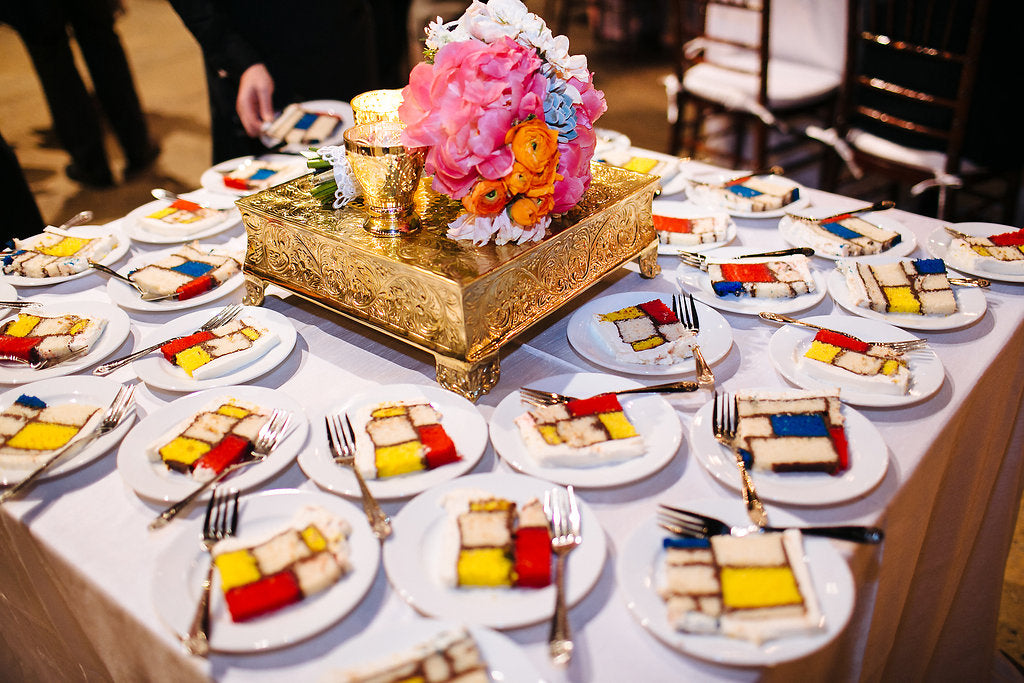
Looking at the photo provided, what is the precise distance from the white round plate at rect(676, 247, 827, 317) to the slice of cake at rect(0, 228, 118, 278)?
151cm

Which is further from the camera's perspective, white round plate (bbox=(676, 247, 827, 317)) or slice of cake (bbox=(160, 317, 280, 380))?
white round plate (bbox=(676, 247, 827, 317))

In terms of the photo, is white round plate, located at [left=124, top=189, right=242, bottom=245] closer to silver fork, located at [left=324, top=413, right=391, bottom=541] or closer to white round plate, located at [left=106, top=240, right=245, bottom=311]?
white round plate, located at [left=106, top=240, right=245, bottom=311]

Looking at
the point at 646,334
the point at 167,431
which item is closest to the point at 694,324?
the point at 646,334

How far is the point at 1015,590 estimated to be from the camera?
228cm

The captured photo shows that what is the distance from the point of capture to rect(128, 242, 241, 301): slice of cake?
1769 millimetres

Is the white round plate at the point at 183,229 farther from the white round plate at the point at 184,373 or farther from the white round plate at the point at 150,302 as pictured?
the white round plate at the point at 184,373

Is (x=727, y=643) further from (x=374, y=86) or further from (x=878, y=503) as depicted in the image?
(x=374, y=86)

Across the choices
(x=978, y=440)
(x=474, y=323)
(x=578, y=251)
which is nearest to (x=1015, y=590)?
(x=978, y=440)

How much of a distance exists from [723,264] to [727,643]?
104 centimetres

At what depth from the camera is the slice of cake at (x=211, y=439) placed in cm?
121

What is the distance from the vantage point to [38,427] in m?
1.31

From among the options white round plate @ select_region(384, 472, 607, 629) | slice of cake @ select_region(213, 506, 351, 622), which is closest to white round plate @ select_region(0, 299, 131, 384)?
slice of cake @ select_region(213, 506, 351, 622)

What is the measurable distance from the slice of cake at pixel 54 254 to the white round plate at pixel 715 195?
163 cm

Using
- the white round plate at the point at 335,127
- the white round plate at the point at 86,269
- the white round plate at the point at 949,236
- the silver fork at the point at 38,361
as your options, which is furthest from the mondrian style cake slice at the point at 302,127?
the white round plate at the point at 949,236
